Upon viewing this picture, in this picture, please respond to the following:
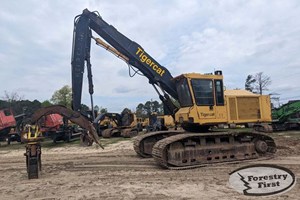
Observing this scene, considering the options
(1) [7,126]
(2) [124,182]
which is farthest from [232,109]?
(1) [7,126]

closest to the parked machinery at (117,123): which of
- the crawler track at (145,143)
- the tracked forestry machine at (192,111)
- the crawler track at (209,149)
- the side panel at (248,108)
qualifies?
the tracked forestry machine at (192,111)

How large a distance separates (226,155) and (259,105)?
8.29ft

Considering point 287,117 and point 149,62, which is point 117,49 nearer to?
point 149,62

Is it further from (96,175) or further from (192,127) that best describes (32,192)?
Answer: (192,127)

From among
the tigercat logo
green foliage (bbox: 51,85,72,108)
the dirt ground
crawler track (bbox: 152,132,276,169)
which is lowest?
the dirt ground

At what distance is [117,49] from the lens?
45.4ft

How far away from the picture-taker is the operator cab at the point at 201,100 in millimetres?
11245

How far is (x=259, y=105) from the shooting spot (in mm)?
12250

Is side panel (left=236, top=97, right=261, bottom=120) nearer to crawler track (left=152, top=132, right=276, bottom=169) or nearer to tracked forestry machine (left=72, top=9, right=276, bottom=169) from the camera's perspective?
tracked forestry machine (left=72, top=9, right=276, bottom=169)

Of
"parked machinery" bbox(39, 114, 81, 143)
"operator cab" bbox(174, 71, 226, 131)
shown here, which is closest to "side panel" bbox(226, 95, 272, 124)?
"operator cab" bbox(174, 71, 226, 131)

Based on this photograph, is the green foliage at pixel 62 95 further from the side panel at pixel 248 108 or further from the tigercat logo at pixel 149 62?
the side panel at pixel 248 108

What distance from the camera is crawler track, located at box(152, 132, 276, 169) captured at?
10.2m

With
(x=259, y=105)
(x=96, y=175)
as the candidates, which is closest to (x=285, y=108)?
(x=259, y=105)

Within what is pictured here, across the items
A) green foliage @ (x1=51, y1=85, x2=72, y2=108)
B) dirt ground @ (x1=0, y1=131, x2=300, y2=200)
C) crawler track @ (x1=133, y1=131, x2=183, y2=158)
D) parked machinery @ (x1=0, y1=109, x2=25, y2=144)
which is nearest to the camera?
dirt ground @ (x1=0, y1=131, x2=300, y2=200)
